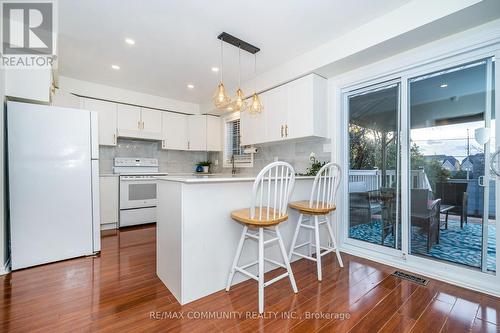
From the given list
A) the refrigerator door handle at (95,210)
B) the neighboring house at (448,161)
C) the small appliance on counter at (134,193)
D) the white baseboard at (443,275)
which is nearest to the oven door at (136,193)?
the small appliance on counter at (134,193)

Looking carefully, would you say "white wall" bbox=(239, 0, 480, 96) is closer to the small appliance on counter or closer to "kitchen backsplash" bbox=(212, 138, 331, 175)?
"kitchen backsplash" bbox=(212, 138, 331, 175)

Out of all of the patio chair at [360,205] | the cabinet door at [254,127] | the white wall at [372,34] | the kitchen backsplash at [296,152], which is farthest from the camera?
the cabinet door at [254,127]

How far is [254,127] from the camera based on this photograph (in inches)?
145

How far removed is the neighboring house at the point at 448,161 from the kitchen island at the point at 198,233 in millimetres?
1910

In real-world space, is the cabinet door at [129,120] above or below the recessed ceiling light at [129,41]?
below

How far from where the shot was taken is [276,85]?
3258mm

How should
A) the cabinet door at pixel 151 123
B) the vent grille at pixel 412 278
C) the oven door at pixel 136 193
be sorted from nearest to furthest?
→ 1. the vent grille at pixel 412 278
2. the oven door at pixel 136 193
3. the cabinet door at pixel 151 123

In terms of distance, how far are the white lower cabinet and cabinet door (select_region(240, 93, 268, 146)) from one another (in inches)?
92.5

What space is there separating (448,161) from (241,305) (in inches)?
92.7

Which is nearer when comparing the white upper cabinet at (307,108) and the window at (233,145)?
the white upper cabinet at (307,108)

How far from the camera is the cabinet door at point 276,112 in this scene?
3162mm

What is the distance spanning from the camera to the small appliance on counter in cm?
385

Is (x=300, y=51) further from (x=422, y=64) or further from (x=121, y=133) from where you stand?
(x=121, y=133)

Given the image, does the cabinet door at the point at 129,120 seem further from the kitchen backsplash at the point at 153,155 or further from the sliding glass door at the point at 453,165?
the sliding glass door at the point at 453,165
